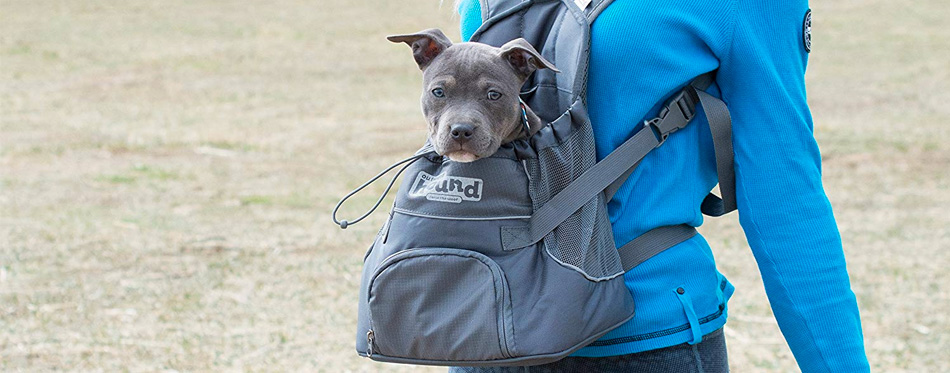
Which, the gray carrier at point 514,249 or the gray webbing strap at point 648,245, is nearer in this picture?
the gray carrier at point 514,249

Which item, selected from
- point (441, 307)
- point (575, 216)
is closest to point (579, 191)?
point (575, 216)

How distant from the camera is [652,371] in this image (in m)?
1.86

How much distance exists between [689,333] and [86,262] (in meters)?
5.86

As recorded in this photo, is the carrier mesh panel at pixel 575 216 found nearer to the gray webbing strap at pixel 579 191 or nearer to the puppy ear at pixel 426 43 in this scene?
the gray webbing strap at pixel 579 191

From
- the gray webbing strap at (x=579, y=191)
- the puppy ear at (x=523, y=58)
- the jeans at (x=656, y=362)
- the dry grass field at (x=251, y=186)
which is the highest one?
the puppy ear at (x=523, y=58)

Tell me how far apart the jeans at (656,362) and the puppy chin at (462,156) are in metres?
0.39

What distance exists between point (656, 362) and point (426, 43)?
2.02 ft

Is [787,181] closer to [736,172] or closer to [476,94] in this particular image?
[736,172]

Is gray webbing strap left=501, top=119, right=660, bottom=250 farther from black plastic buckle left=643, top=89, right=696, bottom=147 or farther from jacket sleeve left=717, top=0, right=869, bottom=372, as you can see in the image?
jacket sleeve left=717, top=0, right=869, bottom=372

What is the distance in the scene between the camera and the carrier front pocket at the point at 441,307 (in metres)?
1.69

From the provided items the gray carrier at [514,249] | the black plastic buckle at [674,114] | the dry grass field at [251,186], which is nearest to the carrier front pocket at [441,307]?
the gray carrier at [514,249]

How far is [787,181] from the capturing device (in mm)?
1804

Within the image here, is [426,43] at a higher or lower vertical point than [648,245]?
higher

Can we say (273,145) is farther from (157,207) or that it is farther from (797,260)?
(797,260)
